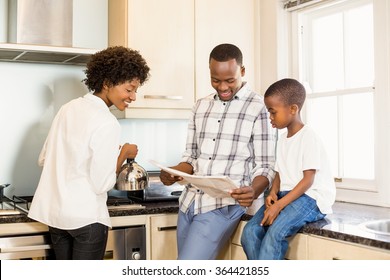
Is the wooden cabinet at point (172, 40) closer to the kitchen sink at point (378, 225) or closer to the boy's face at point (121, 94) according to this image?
the boy's face at point (121, 94)

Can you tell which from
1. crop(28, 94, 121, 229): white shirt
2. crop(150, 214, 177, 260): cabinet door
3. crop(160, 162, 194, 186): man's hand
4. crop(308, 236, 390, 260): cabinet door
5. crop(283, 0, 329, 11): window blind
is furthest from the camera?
crop(283, 0, 329, 11): window blind

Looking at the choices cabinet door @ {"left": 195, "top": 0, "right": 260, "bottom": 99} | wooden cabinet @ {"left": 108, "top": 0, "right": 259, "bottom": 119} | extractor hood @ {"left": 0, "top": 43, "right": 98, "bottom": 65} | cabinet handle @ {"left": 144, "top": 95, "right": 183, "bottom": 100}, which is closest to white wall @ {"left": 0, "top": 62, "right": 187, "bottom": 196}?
extractor hood @ {"left": 0, "top": 43, "right": 98, "bottom": 65}

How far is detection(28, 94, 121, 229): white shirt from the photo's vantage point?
1.78 m

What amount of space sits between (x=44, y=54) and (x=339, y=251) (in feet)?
4.94

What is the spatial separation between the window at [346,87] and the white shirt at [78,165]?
1208 millimetres

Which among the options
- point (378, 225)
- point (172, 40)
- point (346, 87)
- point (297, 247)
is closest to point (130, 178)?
point (297, 247)

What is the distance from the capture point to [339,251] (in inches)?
70.5

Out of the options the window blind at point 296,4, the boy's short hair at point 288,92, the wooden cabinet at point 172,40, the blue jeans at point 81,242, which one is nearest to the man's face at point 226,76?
the boy's short hair at point 288,92

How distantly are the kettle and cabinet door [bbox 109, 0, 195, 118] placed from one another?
433mm

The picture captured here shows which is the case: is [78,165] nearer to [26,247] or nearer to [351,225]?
[26,247]

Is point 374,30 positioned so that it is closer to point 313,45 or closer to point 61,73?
point 313,45

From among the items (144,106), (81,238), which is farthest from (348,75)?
A: (81,238)

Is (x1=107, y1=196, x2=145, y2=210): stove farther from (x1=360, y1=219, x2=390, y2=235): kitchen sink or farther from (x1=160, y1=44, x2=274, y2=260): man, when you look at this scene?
(x1=360, y1=219, x2=390, y2=235): kitchen sink
